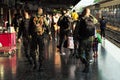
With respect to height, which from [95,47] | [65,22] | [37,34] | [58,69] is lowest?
[58,69]

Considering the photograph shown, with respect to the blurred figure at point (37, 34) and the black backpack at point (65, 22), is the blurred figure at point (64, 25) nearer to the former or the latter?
the black backpack at point (65, 22)

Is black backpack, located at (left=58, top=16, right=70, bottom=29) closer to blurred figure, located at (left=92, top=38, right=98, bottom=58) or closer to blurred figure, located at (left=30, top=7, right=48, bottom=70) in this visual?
blurred figure, located at (left=92, top=38, right=98, bottom=58)

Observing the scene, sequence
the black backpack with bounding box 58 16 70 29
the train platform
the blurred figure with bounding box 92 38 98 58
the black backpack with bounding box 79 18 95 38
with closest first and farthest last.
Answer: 1. the train platform
2. the black backpack with bounding box 79 18 95 38
3. the blurred figure with bounding box 92 38 98 58
4. the black backpack with bounding box 58 16 70 29

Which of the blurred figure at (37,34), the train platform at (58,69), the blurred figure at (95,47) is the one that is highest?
the blurred figure at (37,34)

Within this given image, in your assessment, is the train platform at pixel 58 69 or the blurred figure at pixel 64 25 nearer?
the train platform at pixel 58 69

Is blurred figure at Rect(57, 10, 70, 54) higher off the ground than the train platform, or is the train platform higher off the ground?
blurred figure at Rect(57, 10, 70, 54)

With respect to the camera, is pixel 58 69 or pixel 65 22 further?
pixel 65 22

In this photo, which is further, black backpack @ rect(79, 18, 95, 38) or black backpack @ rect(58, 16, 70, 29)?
black backpack @ rect(58, 16, 70, 29)

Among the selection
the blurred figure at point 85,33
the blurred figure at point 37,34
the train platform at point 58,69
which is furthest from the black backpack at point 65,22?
the blurred figure at point 85,33

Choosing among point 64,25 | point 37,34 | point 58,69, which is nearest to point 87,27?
point 37,34

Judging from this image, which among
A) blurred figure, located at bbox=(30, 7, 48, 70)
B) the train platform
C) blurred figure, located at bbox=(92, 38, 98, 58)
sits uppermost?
blurred figure, located at bbox=(30, 7, 48, 70)

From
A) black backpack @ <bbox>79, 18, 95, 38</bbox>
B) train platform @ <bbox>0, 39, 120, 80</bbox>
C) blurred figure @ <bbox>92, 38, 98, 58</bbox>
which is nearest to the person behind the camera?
train platform @ <bbox>0, 39, 120, 80</bbox>

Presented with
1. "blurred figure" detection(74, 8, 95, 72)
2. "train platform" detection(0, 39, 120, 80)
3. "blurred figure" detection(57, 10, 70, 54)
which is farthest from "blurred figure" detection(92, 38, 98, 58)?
"blurred figure" detection(74, 8, 95, 72)

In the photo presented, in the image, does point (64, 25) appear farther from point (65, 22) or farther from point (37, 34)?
point (37, 34)
